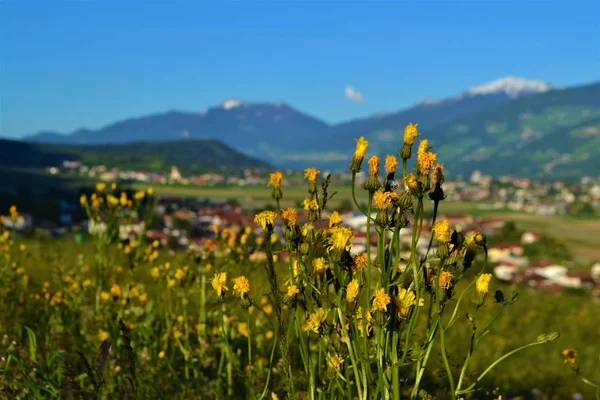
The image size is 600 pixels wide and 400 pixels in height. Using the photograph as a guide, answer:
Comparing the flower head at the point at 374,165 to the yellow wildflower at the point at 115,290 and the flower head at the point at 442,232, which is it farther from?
the yellow wildflower at the point at 115,290

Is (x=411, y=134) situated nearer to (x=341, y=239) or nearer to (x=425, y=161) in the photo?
(x=425, y=161)

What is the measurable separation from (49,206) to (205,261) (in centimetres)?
5430

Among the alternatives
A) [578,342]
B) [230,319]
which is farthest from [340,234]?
[578,342]

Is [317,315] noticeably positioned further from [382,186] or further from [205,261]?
[205,261]

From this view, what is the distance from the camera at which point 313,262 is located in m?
2.38

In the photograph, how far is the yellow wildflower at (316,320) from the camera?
225cm

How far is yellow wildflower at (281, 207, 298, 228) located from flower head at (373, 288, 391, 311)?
0.50 metres

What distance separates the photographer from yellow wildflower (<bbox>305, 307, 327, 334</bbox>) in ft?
7.37

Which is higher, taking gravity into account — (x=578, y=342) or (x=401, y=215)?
(x=401, y=215)

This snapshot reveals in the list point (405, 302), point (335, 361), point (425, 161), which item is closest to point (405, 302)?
point (405, 302)

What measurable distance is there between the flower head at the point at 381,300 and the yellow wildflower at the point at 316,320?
0.31 metres

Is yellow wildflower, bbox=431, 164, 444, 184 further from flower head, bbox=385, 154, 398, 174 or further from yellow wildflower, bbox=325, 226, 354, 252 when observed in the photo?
yellow wildflower, bbox=325, 226, 354, 252

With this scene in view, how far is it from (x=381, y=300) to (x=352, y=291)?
0.44 feet

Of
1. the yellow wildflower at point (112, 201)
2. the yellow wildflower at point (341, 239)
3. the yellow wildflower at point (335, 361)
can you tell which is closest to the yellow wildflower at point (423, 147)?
the yellow wildflower at point (341, 239)
